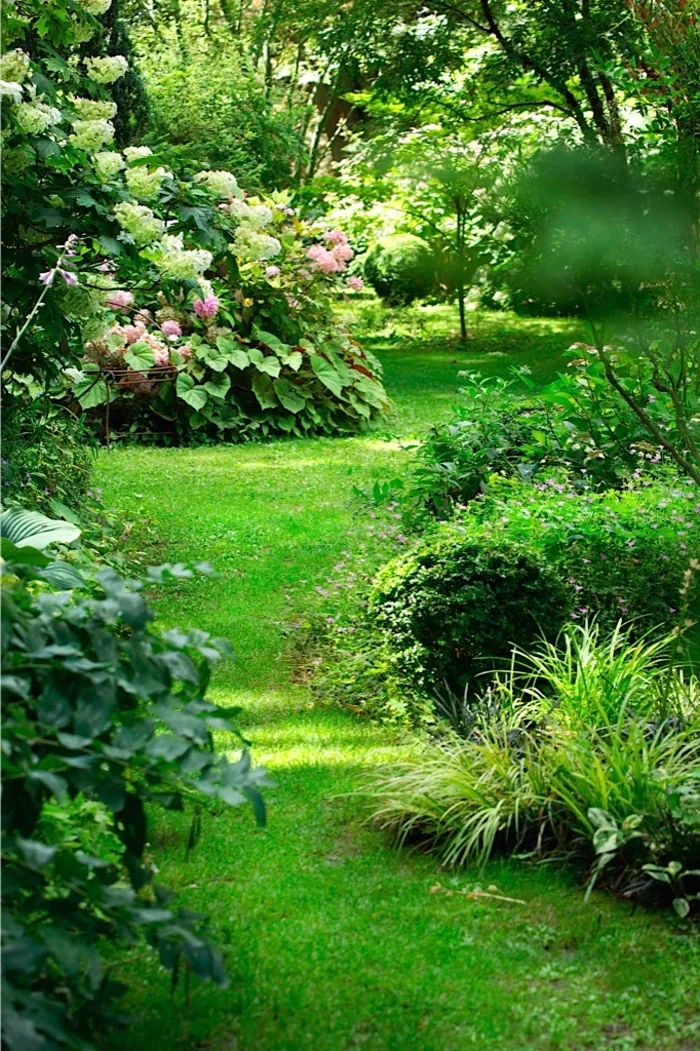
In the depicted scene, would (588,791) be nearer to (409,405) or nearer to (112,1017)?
(112,1017)

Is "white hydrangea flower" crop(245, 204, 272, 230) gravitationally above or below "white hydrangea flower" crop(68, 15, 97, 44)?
below

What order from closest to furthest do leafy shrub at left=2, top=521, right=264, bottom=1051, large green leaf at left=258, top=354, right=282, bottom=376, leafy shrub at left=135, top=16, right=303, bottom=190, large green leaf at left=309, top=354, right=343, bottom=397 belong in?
leafy shrub at left=2, top=521, right=264, bottom=1051
large green leaf at left=258, top=354, right=282, bottom=376
large green leaf at left=309, top=354, right=343, bottom=397
leafy shrub at left=135, top=16, right=303, bottom=190

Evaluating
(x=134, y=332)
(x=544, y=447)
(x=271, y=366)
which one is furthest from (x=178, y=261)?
(x=271, y=366)

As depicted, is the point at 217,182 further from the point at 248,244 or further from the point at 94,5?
the point at 94,5

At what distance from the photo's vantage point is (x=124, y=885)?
2.79 meters

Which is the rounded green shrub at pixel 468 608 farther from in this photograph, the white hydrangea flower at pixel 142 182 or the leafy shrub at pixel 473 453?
the white hydrangea flower at pixel 142 182

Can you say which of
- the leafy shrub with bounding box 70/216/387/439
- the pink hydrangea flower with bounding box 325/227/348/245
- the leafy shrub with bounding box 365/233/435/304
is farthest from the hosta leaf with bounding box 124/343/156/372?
the leafy shrub with bounding box 365/233/435/304

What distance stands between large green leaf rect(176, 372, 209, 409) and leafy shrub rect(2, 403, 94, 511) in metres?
3.34

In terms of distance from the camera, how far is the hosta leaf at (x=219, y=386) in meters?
10.2

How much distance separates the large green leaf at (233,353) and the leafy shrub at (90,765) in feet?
26.4

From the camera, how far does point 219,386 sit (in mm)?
10227

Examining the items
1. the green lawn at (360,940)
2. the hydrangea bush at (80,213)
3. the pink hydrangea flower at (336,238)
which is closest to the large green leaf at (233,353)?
the pink hydrangea flower at (336,238)

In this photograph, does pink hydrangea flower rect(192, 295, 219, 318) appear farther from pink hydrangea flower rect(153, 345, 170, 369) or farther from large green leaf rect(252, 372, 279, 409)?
large green leaf rect(252, 372, 279, 409)

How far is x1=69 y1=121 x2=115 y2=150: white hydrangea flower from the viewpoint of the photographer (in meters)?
4.49
